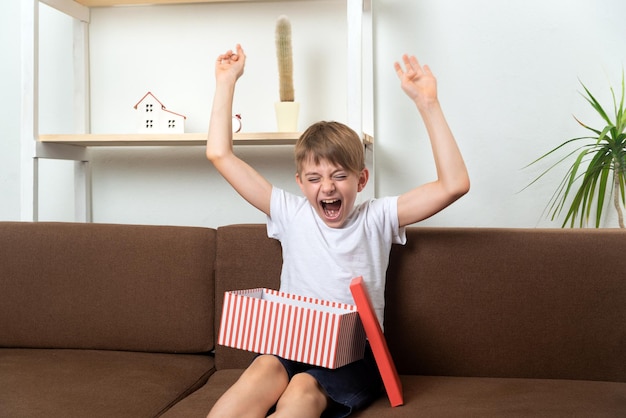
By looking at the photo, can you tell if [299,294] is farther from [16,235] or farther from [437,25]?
[437,25]

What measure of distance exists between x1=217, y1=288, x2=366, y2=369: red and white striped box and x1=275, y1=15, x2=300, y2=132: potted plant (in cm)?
76

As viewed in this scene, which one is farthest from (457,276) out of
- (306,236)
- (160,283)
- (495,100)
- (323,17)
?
(323,17)

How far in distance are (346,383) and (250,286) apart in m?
0.40

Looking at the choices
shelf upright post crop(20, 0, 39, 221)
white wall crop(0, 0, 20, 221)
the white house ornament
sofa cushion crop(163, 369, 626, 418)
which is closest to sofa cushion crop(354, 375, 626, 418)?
sofa cushion crop(163, 369, 626, 418)

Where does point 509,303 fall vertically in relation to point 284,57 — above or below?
below

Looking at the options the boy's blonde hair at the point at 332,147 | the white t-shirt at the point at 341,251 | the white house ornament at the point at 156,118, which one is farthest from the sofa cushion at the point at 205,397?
the white house ornament at the point at 156,118

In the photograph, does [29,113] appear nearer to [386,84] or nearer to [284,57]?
[284,57]

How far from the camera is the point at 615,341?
1.61 meters

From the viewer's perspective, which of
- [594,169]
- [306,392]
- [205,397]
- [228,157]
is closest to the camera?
[306,392]

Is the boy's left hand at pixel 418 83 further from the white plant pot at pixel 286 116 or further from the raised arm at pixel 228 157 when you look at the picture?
the white plant pot at pixel 286 116

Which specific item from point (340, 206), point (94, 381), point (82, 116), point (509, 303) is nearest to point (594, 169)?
point (509, 303)

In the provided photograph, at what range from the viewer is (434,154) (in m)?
1.59

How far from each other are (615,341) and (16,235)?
4.53 ft

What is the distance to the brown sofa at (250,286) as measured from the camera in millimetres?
1482
